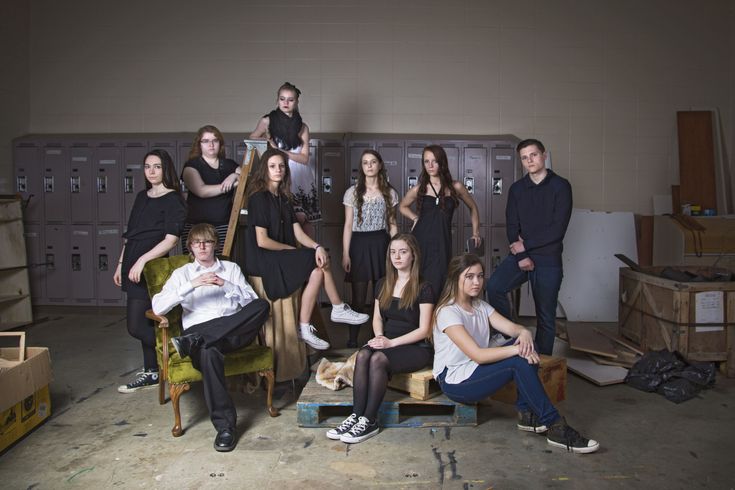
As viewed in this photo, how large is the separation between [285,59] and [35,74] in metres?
2.74

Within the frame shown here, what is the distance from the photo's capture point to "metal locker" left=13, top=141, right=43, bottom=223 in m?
6.37

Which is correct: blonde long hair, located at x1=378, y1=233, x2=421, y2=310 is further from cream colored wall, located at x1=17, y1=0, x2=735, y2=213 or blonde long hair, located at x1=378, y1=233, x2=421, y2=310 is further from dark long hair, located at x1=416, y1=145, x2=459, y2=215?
cream colored wall, located at x1=17, y1=0, x2=735, y2=213

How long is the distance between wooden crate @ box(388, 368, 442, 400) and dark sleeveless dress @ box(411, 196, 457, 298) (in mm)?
995

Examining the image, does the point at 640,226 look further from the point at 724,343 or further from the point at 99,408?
the point at 99,408

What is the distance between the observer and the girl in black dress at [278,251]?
3705 mm

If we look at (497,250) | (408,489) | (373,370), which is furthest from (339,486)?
(497,250)

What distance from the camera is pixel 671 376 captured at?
12.8ft

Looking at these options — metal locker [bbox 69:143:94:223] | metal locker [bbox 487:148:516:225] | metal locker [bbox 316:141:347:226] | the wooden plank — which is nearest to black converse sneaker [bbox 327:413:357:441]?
the wooden plank

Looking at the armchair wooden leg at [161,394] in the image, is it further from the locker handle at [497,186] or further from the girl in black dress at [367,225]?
the locker handle at [497,186]

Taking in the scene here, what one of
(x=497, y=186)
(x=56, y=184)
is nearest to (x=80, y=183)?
(x=56, y=184)

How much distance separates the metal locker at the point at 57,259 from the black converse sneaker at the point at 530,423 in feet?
16.5

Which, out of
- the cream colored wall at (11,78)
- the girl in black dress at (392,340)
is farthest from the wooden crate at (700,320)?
the cream colored wall at (11,78)

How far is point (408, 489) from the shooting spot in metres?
2.57

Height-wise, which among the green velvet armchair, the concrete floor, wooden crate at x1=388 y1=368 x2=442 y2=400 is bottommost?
the concrete floor
